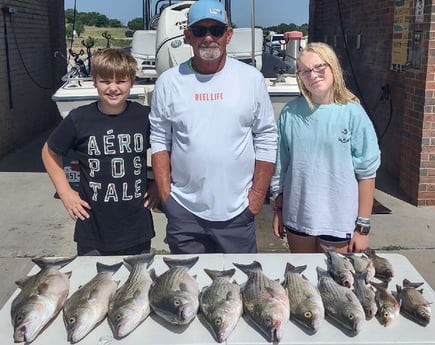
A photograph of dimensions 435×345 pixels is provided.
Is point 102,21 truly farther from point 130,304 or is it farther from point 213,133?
point 130,304

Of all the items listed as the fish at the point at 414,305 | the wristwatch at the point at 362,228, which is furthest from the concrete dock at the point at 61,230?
the fish at the point at 414,305

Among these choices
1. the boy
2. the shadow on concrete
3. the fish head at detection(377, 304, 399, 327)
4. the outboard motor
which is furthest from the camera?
the shadow on concrete

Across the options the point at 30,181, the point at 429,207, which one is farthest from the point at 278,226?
the point at 30,181

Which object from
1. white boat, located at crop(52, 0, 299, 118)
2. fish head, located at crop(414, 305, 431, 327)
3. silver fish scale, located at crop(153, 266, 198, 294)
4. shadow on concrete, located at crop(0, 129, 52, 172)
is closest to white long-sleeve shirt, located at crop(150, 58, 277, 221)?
silver fish scale, located at crop(153, 266, 198, 294)

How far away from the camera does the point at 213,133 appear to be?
9.02 feet

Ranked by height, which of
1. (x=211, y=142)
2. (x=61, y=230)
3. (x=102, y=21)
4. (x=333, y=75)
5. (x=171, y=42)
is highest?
(x=102, y=21)

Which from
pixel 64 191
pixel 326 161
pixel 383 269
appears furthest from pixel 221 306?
pixel 64 191

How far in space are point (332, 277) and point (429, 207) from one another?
4102mm

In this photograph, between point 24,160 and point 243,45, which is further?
point 24,160

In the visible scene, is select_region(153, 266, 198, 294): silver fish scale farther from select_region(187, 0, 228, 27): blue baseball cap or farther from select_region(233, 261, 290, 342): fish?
select_region(187, 0, 228, 27): blue baseball cap

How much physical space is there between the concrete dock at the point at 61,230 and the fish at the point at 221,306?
241 centimetres

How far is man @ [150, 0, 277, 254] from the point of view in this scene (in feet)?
9.02

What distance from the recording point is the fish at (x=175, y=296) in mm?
2008

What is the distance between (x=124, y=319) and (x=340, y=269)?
85 cm
